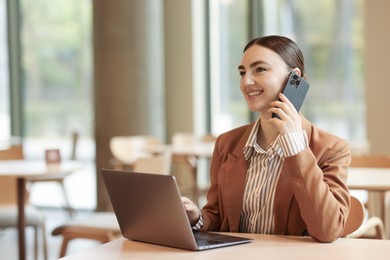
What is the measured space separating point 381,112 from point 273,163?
5235 millimetres

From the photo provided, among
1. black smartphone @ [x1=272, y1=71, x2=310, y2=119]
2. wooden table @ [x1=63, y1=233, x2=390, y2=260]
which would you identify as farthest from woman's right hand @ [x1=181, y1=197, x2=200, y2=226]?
black smartphone @ [x1=272, y1=71, x2=310, y2=119]

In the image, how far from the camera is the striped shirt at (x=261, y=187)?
2.40 metres

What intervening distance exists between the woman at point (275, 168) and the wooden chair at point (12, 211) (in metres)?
2.49

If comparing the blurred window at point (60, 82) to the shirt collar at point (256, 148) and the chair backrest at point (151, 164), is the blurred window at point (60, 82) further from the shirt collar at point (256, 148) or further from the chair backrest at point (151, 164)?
the shirt collar at point (256, 148)

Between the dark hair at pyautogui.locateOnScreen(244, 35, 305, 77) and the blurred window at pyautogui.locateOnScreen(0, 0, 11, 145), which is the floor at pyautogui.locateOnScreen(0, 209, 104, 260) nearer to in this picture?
the blurred window at pyautogui.locateOnScreen(0, 0, 11, 145)

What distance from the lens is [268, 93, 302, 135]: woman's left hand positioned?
7.19 ft

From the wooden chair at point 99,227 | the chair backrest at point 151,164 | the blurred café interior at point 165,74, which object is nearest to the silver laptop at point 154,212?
the wooden chair at point 99,227

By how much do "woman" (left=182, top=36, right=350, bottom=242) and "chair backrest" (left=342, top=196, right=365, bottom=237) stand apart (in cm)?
41

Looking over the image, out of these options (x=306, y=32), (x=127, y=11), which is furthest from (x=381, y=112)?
(x=127, y=11)

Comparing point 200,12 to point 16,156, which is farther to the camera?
point 200,12

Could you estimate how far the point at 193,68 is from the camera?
28.0 feet

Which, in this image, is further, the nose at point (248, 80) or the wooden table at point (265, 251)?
the nose at point (248, 80)

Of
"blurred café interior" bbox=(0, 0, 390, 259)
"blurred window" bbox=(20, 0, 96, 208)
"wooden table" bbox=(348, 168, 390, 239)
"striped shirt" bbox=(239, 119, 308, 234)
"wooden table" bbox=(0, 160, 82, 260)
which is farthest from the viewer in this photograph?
"blurred window" bbox=(20, 0, 96, 208)

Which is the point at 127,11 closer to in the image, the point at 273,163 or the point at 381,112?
the point at 381,112
